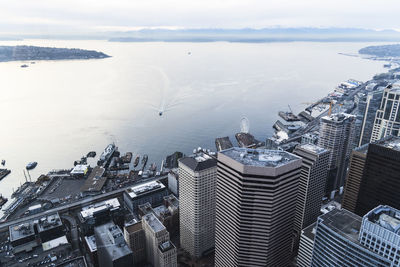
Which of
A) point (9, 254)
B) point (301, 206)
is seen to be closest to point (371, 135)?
point (301, 206)

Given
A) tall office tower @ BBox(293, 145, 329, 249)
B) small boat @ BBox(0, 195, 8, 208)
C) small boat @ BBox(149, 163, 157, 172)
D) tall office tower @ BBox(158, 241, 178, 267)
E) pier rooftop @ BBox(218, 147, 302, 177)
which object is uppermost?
pier rooftop @ BBox(218, 147, 302, 177)

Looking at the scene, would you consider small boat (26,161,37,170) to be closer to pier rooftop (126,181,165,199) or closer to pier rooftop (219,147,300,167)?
pier rooftop (126,181,165,199)

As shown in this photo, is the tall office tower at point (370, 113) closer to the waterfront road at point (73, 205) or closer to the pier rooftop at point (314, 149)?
the pier rooftop at point (314, 149)

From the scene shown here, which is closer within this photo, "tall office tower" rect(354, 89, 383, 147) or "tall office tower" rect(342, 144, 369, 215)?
"tall office tower" rect(342, 144, 369, 215)

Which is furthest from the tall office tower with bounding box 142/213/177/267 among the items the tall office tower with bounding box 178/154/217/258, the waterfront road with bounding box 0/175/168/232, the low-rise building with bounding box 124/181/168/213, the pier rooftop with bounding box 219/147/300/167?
the waterfront road with bounding box 0/175/168/232

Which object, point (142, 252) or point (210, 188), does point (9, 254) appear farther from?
point (210, 188)

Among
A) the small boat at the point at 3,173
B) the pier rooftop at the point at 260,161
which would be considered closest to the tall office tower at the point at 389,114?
the pier rooftop at the point at 260,161
